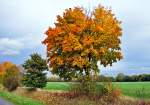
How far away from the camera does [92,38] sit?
6488 cm

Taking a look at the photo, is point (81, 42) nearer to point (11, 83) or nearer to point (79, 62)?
point (79, 62)

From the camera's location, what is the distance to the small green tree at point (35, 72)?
231 ft

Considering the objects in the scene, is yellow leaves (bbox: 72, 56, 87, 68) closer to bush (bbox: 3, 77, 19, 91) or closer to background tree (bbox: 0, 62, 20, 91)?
bush (bbox: 3, 77, 19, 91)

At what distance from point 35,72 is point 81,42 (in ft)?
32.2

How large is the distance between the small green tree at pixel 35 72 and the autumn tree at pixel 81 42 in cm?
300

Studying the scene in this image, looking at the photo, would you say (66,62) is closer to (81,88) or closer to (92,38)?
(92,38)

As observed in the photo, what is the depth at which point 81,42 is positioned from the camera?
6438 centimetres

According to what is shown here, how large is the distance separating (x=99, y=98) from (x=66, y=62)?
2238 cm

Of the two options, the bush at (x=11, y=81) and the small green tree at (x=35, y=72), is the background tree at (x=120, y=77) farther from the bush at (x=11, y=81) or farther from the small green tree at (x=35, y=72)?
the bush at (x=11, y=81)

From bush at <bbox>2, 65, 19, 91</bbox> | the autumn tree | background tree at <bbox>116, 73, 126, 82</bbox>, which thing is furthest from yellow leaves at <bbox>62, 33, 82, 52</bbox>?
background tree at <bbox>116, 73, 126, 82</bbox>

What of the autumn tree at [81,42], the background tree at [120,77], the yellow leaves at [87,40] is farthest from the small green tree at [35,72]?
the background tree at [120,77]

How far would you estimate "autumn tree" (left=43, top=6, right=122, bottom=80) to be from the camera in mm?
64188

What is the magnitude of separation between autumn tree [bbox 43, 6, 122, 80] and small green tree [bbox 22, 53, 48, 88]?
3005mm

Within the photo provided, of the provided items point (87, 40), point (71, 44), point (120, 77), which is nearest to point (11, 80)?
point (120, 77)
